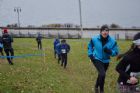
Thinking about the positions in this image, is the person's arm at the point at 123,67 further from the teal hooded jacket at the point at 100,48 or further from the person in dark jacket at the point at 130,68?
the teal hooded jacket at the point at 100,48

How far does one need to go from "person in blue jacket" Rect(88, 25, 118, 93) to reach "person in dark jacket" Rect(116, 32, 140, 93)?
3681 mm

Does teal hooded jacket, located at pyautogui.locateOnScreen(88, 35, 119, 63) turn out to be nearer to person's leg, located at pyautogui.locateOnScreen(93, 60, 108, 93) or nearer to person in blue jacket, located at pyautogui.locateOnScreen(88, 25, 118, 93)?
person in blue jacket, located at pyautogui.locateOnScreen(88, 25, 118, 93)

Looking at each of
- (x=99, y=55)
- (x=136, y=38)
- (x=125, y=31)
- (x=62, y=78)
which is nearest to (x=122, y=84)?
(x=136, y=38)

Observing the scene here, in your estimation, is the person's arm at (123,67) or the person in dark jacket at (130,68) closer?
the person in dark jacket at (130,68)

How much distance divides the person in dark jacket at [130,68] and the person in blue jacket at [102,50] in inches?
145

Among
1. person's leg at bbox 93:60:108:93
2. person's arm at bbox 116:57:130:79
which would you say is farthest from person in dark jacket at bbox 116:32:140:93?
person's leg at bbox 93:60:108:93

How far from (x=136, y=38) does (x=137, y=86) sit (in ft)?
2.74

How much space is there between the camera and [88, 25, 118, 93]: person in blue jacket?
1077cm

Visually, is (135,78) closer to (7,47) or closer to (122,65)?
(122,65)

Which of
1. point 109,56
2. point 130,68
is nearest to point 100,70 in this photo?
point 109,56

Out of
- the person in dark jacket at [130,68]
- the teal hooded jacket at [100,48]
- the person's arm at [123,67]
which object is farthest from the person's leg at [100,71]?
the person's arm at [123,67]

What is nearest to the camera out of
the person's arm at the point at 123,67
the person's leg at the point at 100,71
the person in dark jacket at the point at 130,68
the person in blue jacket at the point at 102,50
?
the person in dark jacket at the point at 130,68

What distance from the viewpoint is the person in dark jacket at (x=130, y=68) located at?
6777 millimetres

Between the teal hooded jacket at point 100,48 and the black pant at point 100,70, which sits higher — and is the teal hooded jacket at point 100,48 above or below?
above
